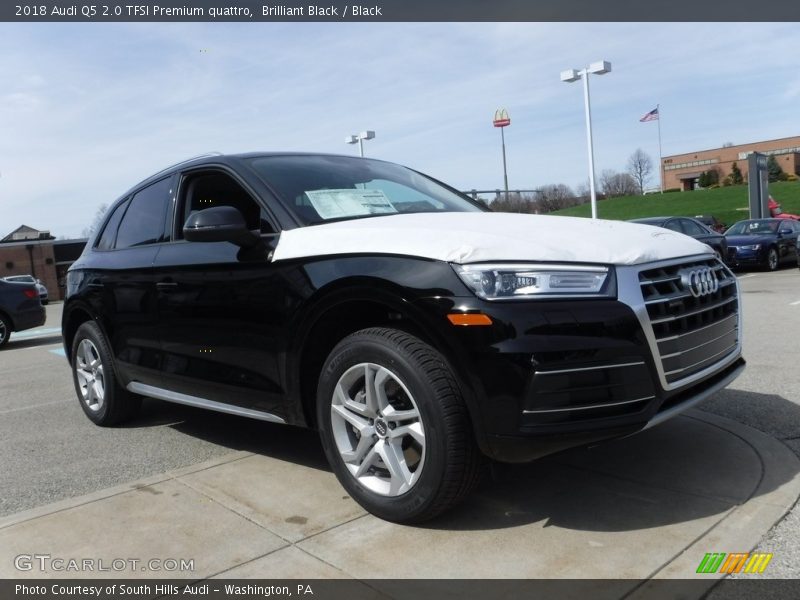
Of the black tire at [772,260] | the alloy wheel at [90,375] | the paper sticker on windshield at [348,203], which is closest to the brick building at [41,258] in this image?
the black tire at [772,260]

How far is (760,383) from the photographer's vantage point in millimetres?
5254

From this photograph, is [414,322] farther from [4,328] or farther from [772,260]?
[772,260]

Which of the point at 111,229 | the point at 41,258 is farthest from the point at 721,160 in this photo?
the point at 111,229

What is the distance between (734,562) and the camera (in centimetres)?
263

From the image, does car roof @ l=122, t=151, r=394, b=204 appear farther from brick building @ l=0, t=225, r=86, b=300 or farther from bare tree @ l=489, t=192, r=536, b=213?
brick building @ l=0, t=225, r=86, b=300

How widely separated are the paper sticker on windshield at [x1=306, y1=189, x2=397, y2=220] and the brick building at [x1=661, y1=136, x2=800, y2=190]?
115105mm

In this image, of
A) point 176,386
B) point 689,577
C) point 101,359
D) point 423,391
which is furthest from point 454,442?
point 101,359

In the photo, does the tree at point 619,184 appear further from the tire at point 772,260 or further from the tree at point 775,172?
the tire at point 772,260

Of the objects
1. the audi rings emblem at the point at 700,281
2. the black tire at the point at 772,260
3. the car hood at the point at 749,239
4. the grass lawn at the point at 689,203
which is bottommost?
the black tire at the point at 772,260

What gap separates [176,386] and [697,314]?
2910 millimetres

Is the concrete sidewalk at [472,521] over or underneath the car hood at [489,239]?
underneath

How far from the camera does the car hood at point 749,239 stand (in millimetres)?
17891

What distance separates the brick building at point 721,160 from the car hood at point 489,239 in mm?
115185
